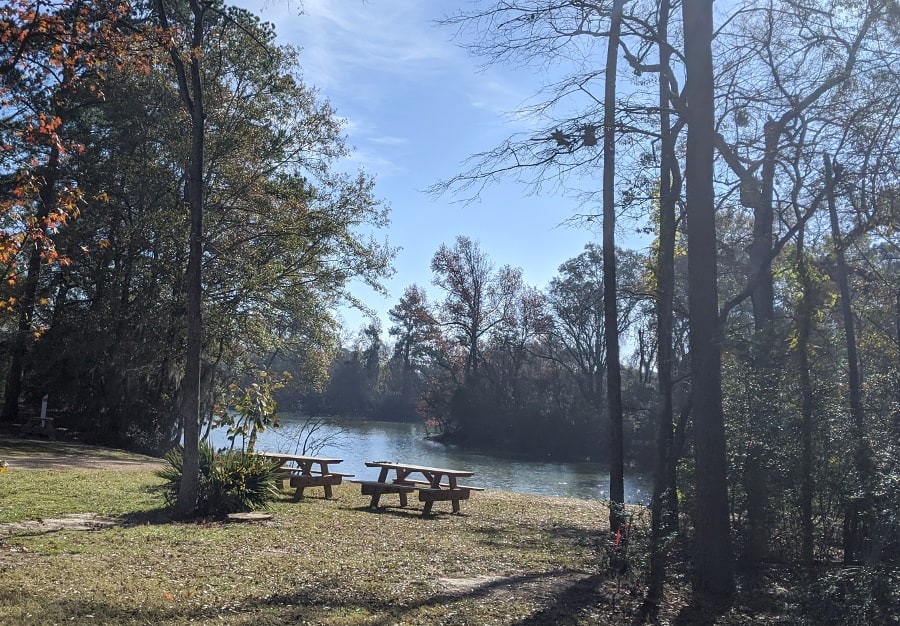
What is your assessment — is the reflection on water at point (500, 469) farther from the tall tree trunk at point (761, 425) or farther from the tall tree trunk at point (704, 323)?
the tall tree trunk at point (704, 323)

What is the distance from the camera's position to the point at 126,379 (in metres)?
22.1

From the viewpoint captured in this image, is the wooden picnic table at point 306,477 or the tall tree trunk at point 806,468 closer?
the tall tree trunk at point 806,468

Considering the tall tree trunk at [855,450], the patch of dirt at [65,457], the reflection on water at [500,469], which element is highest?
the tall tree trunk at [855,450]

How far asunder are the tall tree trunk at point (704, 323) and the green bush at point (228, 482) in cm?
597

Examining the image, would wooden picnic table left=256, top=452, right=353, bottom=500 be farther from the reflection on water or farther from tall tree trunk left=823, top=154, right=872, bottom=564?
tall tree trunk left=823, top=154, right=872, bottom=564

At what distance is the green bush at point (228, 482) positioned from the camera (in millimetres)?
9836

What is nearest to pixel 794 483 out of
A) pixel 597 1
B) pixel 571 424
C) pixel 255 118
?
pixel 597 1

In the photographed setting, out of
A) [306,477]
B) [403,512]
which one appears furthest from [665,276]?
[306,477]

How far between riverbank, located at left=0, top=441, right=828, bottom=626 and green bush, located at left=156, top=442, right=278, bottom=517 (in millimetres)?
429

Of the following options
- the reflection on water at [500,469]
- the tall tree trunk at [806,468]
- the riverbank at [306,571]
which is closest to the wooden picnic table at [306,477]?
the riverbank at [306,571]

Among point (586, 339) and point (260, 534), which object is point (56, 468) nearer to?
point (260, 534)

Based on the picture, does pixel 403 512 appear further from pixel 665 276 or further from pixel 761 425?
pixel 761 425

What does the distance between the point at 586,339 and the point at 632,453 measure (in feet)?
51.7

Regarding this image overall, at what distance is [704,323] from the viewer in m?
7.12
